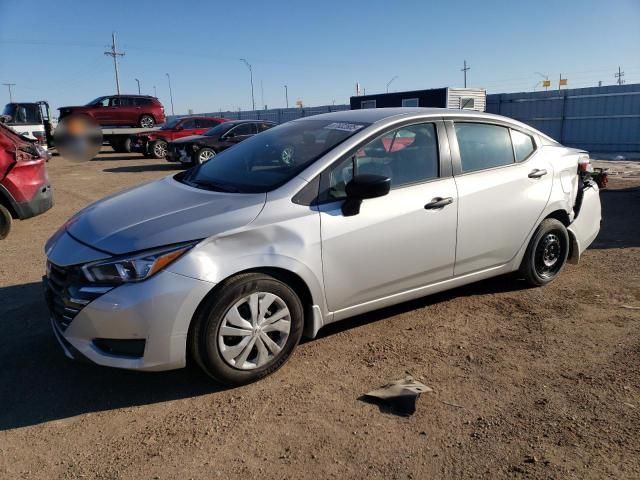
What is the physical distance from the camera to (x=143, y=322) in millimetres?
2771

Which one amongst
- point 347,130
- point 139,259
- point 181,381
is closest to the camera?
point 139,259

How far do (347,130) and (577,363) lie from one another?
2.21m

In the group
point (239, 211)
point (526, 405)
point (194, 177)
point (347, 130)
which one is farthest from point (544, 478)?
point (194, 177)

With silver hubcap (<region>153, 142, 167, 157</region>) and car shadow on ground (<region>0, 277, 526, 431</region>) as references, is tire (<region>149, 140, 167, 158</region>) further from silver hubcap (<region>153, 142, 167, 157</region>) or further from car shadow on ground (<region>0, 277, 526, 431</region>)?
car shadow on ground (<region>0, 277, 526, 431</region>)

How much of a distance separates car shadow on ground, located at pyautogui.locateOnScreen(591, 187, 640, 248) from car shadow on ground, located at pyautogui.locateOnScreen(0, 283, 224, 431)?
204 inches

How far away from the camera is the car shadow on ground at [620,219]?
6296mm

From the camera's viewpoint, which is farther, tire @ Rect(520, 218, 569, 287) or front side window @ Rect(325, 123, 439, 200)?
tire @ Rect(520, 218, 569, 287)

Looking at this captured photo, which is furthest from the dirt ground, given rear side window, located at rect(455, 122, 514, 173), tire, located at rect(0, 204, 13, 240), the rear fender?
tire, located at rect(0, 204, 13, 240)

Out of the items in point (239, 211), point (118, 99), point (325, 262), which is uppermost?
point (118, 99)

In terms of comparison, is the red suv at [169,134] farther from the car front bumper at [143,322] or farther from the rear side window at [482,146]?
the car front bumper at [143,322]

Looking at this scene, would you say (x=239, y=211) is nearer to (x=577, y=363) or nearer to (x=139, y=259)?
(x=139, y=259)

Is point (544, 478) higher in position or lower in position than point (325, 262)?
lower

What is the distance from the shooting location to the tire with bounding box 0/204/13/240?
6746 mm

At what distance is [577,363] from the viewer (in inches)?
132
